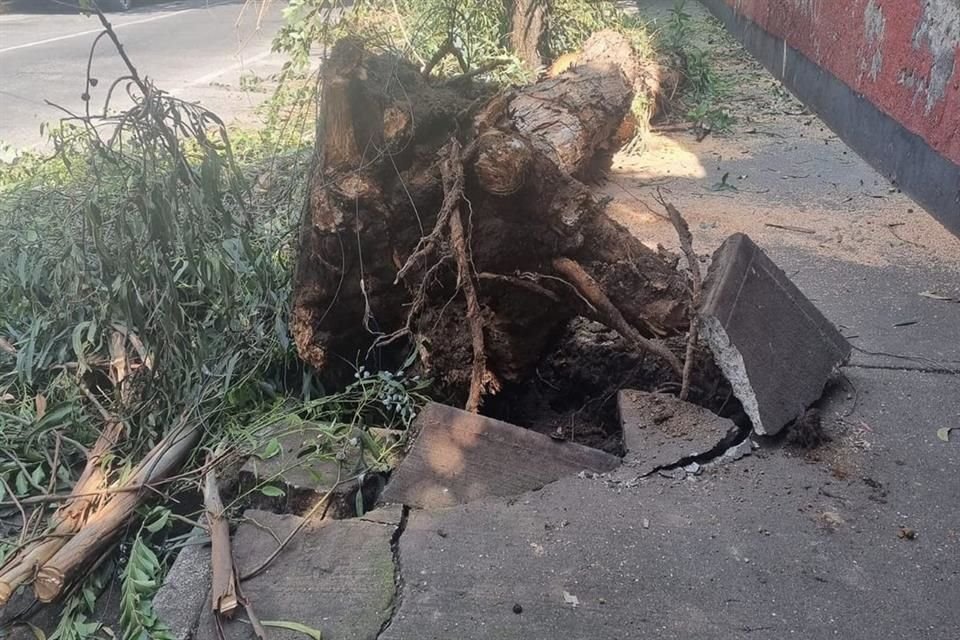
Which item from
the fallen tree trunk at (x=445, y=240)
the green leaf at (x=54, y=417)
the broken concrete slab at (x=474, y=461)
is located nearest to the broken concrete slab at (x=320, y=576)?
the broken concrete slab at (x=474, y=461)

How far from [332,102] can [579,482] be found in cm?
153

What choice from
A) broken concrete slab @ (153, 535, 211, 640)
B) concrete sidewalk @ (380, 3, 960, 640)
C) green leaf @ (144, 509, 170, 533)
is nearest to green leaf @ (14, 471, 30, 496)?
green leaf @ (144, 509, 170, 533)

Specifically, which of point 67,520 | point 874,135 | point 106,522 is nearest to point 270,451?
point 106,522

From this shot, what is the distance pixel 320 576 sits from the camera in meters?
2.43

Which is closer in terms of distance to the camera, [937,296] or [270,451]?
[270,451]

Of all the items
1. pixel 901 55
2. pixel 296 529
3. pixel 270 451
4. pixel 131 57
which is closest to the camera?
pixel 296 529

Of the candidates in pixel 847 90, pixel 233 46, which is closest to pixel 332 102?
pixel 847 90

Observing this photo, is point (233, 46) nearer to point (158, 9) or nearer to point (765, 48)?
point (158, 9)

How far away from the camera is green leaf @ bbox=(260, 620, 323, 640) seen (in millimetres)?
2217

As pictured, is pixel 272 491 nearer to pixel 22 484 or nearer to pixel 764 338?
pixel 22 484

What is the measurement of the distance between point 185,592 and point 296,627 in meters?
0.41

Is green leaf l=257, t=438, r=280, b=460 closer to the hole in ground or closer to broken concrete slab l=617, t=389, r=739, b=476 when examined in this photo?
the hole in ground

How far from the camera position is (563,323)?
11.4 feet

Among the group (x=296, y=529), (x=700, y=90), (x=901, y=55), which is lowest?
(x=700, y=90)
